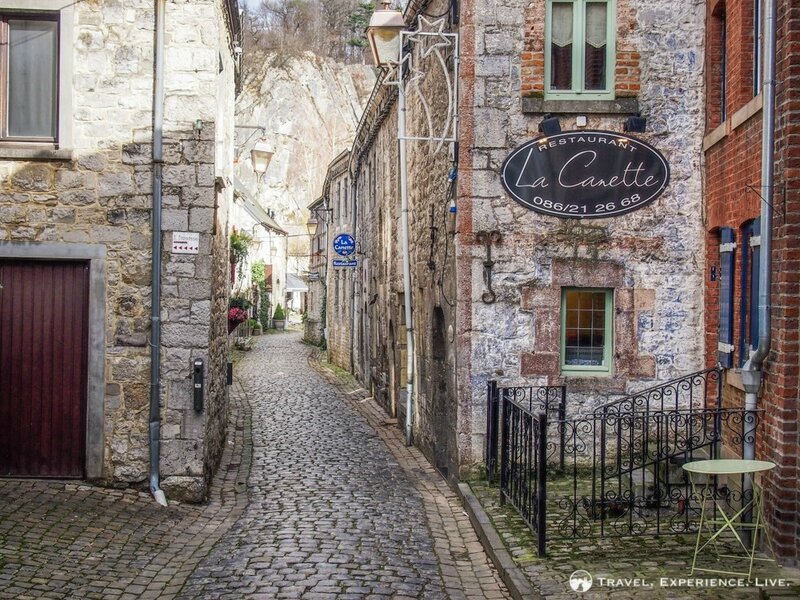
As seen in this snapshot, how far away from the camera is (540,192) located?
392 inches

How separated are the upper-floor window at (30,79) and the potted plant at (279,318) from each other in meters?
42.9

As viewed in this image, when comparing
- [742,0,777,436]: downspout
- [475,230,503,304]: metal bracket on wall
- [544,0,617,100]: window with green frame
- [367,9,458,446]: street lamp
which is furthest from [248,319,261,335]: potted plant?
[742,0,777,436]: downspout

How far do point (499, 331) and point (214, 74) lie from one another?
12.8 feet

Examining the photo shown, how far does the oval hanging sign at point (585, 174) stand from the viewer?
9.92 metres

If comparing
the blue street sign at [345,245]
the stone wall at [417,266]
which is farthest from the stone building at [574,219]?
the blue street sign at [345,245]

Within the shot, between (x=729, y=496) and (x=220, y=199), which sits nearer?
(x=729, y=496)

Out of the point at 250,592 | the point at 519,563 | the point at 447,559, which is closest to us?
the point at 250,592

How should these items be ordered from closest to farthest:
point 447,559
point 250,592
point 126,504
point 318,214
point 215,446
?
point 250,592 < point 447,559 < point 126,504 < point 215,446 < point 318,214

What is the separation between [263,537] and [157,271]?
2.80 m

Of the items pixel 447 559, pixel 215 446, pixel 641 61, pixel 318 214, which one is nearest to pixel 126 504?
pixel 215 446

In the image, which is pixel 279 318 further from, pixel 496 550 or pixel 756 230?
pixel 496 550

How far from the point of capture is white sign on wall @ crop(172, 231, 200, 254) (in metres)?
9.33

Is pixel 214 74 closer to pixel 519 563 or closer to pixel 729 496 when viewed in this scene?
pixel 519 563

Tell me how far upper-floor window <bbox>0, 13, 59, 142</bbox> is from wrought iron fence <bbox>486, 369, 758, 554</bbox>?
5201 mm
